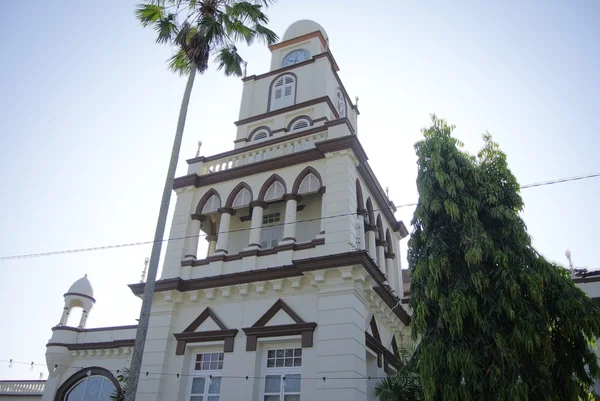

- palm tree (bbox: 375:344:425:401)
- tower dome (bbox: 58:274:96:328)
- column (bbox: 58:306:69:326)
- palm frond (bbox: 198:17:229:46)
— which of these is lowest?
palm tree (bbox: 375:344:425:401)

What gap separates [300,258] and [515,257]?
21.4ft

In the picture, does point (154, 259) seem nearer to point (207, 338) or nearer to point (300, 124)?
point (207, 338)

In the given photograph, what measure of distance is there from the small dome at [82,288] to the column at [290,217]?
38.0 feet

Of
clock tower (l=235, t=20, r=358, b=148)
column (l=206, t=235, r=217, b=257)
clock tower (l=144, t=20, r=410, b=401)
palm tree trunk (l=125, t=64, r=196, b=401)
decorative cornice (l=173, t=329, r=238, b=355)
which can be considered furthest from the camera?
clock tower (l=235, t=20, r=358, b=148)

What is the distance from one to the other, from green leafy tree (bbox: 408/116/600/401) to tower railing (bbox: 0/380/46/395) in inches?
753

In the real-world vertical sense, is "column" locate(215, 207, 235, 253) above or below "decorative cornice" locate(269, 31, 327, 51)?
below

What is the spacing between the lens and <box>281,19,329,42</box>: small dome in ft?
85.2

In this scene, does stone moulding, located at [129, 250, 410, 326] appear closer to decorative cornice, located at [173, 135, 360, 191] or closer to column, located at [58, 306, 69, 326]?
decorative cornice, located at [173, 135, 360, 191]

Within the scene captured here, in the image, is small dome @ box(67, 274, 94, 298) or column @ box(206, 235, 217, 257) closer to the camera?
column @ box(206, 235, 217, 257)

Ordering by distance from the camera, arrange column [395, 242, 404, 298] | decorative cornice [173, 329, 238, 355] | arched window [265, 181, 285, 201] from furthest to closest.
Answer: column [395, 242, 404, 298]
arched window [265, 181, 285, 201]
decorative cornice [173, 329, 238, 355]

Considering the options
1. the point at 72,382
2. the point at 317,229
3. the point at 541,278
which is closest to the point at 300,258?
the point at 317,229

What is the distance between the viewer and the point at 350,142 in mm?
16312

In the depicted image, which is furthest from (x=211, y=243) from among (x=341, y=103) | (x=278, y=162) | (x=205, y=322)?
(x=341, y=103)

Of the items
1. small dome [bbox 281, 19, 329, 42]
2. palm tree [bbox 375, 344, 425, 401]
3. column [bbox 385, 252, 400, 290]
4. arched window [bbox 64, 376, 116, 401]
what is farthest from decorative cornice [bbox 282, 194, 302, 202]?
small dome [bbox 281, 19, 329, 42]
